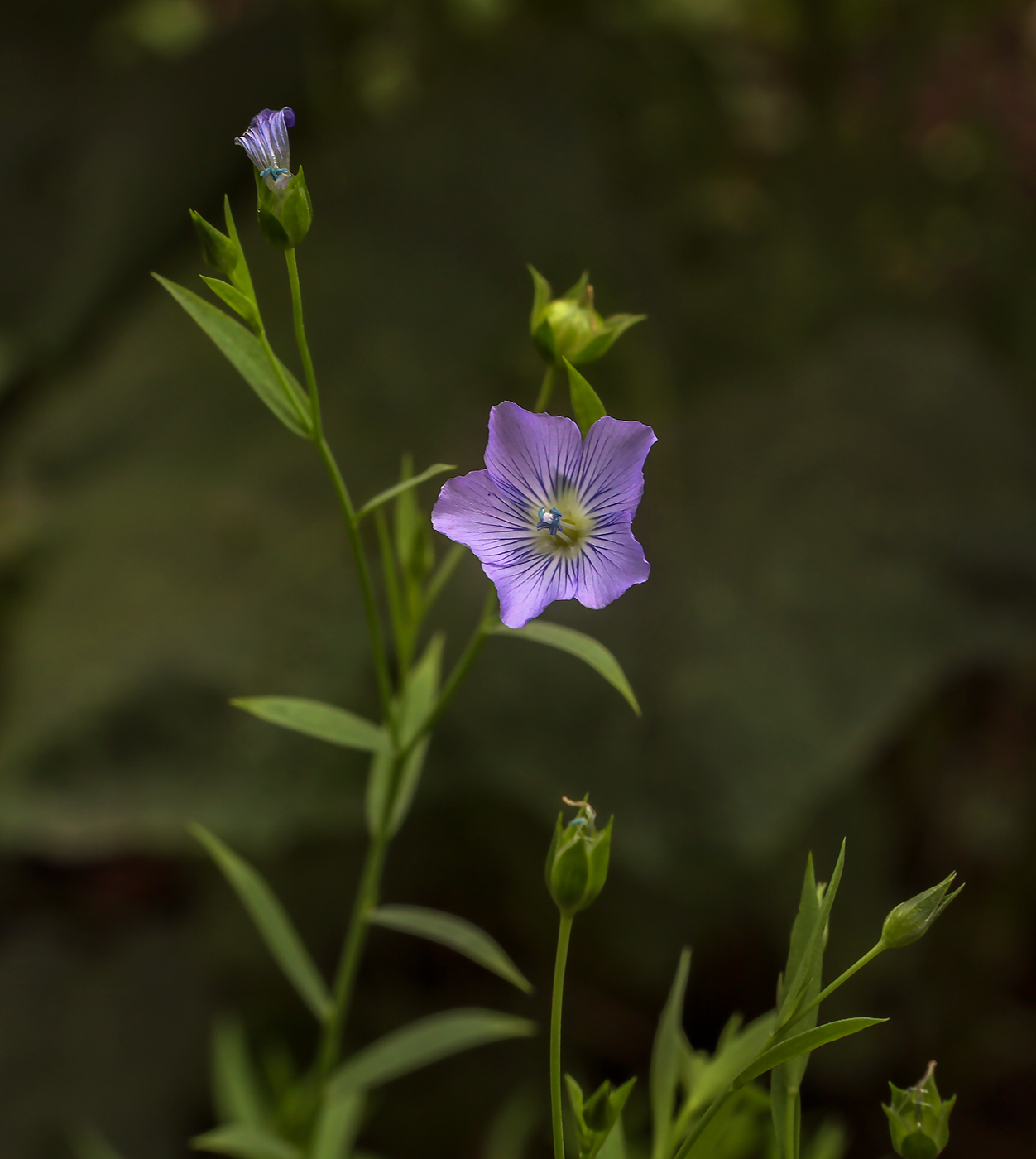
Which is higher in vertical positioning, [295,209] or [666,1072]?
[295,209]

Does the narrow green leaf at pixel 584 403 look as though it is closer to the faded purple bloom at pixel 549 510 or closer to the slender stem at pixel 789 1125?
the faded purple bloom at pixel 549 510

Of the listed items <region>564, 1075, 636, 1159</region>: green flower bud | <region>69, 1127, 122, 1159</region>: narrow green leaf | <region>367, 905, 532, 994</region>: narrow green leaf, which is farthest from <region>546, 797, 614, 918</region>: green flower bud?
<region>69, 1127, 122, 1159</region>: narrow green leaf

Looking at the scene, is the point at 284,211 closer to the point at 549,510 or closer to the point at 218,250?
the point at 218,250

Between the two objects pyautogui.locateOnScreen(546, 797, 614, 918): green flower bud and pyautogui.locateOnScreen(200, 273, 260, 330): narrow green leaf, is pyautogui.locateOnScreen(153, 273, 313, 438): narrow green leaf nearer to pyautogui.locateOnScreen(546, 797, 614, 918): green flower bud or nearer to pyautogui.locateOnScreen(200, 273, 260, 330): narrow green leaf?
pyautogui.locateOnScreen(200, 273, 260, 330): narrow green leaf

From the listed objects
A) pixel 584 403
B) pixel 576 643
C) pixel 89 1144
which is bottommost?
pixel 89 1144

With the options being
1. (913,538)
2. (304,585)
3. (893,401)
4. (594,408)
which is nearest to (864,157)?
(893,401)

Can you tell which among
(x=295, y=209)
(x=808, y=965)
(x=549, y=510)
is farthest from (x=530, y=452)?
(x=808, y=965)
